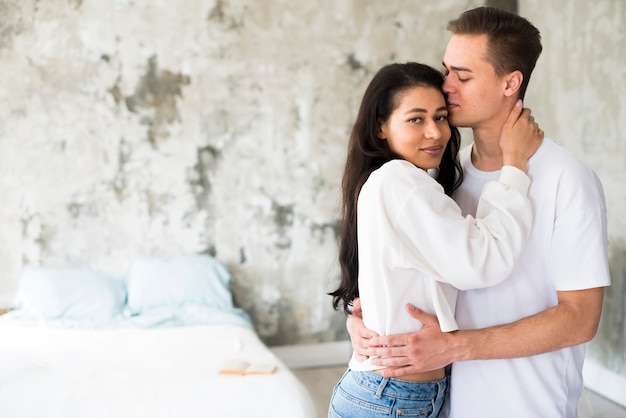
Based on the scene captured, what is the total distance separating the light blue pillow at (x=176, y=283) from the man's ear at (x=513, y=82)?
9.61 ft

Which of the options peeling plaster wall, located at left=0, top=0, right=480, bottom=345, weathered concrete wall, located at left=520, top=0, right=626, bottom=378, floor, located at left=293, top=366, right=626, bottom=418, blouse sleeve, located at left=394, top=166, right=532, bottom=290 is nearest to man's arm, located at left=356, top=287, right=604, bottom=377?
blouse sleeve, located at left=394, top=166, right=532, bottom=290

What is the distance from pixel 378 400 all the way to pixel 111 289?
2978 millimetres

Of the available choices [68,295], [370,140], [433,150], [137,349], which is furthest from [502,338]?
[68,295]

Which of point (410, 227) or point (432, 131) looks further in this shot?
point (432, 131)

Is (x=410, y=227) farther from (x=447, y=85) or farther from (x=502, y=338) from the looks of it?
(x=447, y=85)

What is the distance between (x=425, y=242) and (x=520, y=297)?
317mm

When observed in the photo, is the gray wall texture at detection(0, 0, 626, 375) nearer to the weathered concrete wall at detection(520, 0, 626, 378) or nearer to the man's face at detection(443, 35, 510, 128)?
the weathered concrete wall at detection(520, 0, 626, 378)

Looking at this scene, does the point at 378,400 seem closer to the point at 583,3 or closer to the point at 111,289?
the point at 111,289

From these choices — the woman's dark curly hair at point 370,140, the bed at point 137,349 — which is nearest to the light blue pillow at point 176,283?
the bed at point 137,349

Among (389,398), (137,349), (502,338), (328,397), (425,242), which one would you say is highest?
(425,242)

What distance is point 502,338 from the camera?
61.3 inches

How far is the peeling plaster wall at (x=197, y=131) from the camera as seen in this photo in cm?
434

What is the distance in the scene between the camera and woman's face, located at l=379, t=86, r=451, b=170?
1.73 m

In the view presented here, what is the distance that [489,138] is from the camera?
179 cm
